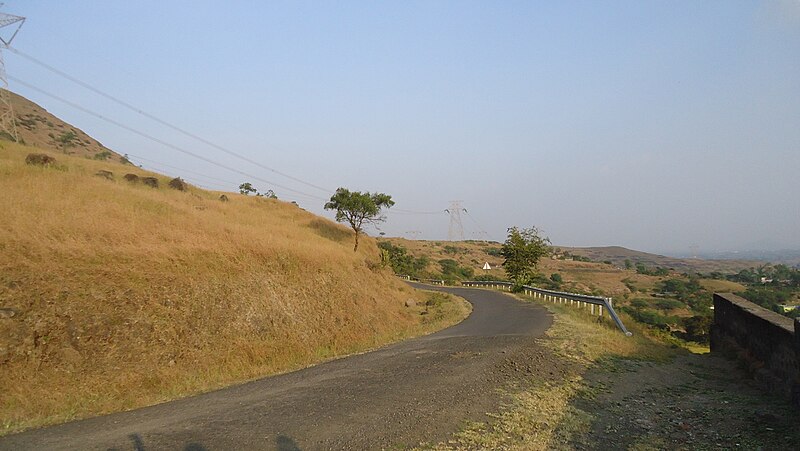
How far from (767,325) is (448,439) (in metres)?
9.19

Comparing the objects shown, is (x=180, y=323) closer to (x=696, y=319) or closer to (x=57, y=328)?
(x=57, y=328)

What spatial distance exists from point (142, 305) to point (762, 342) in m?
15.1

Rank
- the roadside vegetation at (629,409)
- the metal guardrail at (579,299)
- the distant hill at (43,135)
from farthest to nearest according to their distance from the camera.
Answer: the distant hill at (43,135), the metal guardrail at (579,299), the roadside vegetation at (629,409)

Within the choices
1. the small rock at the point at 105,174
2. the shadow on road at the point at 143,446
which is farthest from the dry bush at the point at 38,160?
the shadow on road at the point at 143,446

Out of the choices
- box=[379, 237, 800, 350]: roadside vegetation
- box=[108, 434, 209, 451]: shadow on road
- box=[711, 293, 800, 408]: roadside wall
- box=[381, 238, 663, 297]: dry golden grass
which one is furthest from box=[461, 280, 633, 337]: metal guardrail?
box=[381, 238, 663, 297]: dry golden grass

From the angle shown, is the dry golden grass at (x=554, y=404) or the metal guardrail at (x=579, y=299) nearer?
the dry golden grass at (x=554, y=404)

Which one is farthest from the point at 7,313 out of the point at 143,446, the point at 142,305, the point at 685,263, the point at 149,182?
the point at 685,263

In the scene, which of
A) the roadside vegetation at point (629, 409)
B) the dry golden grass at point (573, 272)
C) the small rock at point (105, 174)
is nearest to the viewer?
the roadside vegetation at point (629, 409)

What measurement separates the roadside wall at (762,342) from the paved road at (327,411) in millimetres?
4742

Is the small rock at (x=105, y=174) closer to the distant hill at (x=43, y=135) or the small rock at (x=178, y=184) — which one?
the small rock at (x=178, y=184)

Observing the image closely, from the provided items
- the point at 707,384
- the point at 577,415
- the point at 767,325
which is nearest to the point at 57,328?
the point at 577,415

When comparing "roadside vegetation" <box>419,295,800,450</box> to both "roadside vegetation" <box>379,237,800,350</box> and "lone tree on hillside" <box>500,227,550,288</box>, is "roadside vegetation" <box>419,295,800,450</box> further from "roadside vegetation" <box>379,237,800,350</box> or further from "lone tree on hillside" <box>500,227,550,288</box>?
"lone tree on hillside" <box>500,227,550,288</box>

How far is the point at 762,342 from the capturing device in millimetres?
11062

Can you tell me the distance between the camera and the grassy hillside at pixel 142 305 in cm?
889
